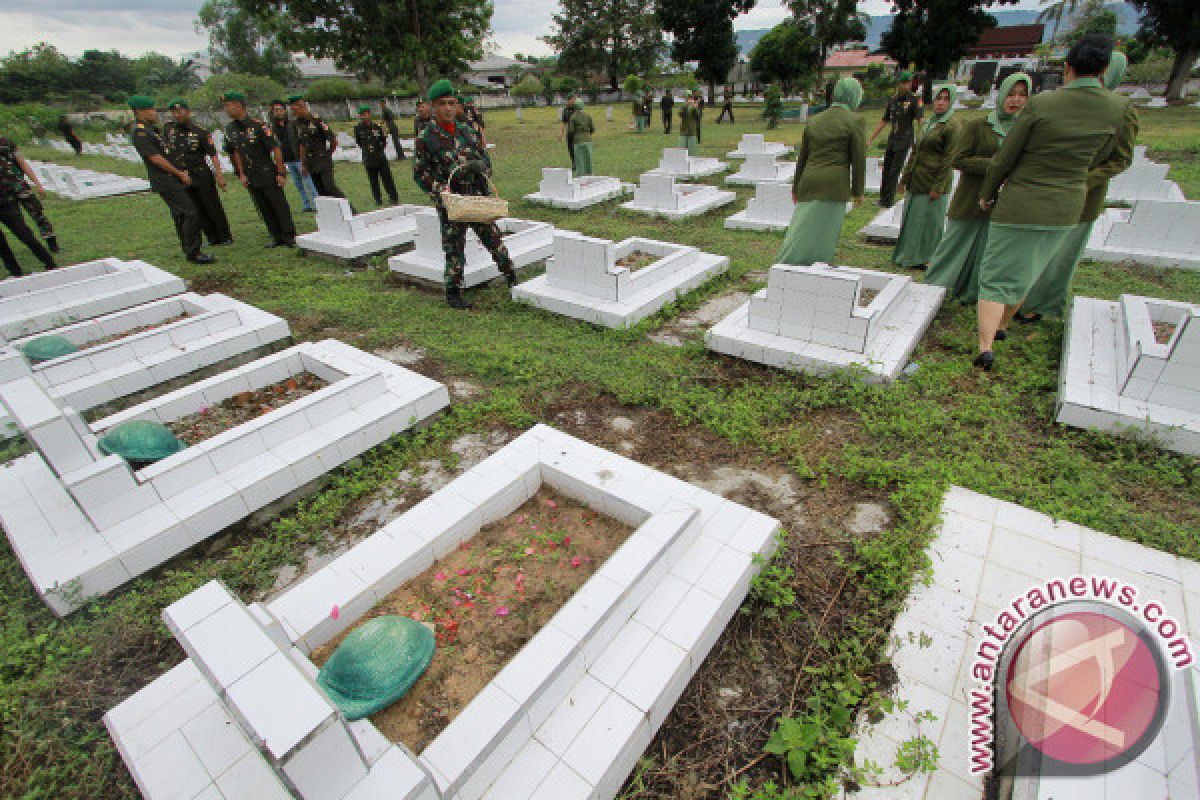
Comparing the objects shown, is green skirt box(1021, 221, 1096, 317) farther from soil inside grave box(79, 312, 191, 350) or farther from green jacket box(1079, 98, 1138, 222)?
soil inside grave box(79, 312, 191, 350)

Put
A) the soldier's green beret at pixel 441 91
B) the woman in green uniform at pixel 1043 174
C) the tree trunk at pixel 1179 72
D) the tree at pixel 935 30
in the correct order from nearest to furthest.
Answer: the woman in green uniform at pixel 1043 174 < the soldier's green beret at pixel 441 91 < the tree trunk at pixel 1179 72 < the tree at pixel 935 30

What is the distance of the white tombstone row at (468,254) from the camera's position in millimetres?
6707

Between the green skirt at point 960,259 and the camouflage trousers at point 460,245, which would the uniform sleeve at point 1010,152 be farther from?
the camouflage trousers at point 460,245

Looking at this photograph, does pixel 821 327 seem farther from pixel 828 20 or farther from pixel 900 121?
pixel 828 20

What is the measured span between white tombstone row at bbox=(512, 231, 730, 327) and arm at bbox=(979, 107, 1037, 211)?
286cm

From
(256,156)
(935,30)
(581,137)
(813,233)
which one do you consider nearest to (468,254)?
(256,156)

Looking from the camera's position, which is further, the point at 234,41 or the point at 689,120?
the point at 234,41

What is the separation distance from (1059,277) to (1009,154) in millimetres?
1616

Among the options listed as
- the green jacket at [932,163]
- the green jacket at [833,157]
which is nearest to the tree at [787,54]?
the green jacket at [932,163]

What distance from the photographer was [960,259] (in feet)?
18.4

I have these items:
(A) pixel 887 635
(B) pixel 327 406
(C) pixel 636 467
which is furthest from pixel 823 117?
(B) pixel 327 406

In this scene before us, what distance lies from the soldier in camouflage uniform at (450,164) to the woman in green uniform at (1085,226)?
17.1ft

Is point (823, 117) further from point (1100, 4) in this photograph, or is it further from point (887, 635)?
point (1100, 4)

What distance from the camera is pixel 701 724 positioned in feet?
7.33
